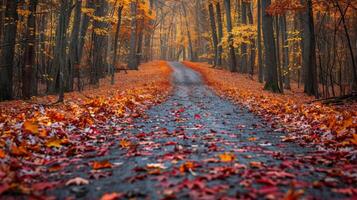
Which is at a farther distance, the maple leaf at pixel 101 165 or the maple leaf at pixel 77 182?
the maple leaf at pixel 101 165

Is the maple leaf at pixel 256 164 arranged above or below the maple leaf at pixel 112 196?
above

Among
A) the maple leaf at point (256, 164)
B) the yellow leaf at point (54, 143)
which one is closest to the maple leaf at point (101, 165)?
the yellow leaf at point (54, 143)

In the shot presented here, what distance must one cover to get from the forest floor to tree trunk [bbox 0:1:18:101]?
7.75m

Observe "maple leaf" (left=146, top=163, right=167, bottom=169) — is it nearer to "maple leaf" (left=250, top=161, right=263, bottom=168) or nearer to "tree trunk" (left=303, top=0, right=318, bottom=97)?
"maple leaf" (left=250, top=161, right=263, bottom=168)

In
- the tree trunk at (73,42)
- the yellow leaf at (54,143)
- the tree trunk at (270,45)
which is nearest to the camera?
the yellow leaf at (54,143)

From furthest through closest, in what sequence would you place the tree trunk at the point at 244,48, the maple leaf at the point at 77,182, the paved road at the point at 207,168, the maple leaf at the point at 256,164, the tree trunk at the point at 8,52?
the tree trunk at the point at 244,48, the tree trunk at the point at 8,52, the maple leaf at the point at 256,164, the maple leaf at the point at 77,182, the paved road at the point at 207,168

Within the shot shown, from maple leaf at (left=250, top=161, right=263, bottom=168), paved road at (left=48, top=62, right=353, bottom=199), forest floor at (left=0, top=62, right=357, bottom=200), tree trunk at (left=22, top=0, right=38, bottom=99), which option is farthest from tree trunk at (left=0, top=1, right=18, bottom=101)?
maple leaf at (left=250, top=161, right=263, bottom=168)

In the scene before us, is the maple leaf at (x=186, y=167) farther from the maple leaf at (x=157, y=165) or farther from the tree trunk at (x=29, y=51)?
the tree trunk at (x=29, y=51)

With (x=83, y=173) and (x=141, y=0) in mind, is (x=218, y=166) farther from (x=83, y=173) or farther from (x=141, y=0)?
(x=141, y=0)

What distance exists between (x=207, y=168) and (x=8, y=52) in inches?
503

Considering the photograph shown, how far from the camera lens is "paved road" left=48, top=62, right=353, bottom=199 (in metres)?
3.54

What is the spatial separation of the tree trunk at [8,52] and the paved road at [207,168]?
9.62 metres

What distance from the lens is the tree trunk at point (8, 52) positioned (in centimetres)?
1387

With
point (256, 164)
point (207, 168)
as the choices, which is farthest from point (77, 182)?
point (256, 164)
